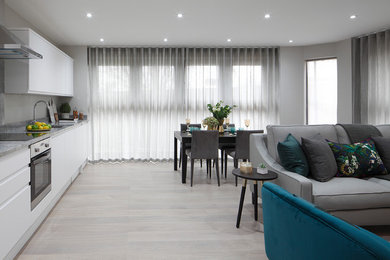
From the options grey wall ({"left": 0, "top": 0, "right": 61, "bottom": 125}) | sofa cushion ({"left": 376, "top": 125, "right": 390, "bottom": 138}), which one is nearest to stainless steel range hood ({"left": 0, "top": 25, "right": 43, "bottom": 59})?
grey wall ({"left": 0, "top": 0, "right": 61, "bottom": 125})

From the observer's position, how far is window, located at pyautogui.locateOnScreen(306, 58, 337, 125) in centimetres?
628

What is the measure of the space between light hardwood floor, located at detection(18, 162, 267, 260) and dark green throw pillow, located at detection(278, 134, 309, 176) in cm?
70

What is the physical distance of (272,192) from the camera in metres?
1.16

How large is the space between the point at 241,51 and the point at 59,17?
3869mm

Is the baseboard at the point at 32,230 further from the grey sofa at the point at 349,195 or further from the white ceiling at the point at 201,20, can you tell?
the white ceiling at the point at 201,20

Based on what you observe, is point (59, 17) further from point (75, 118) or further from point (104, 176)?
point (104, 176)

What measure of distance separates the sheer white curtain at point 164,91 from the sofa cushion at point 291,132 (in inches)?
133

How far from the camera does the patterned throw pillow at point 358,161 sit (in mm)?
2824

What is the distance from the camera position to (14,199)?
2.19 meters

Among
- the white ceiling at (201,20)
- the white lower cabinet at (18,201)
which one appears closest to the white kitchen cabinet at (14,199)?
the white lower cabinet at (18,201)

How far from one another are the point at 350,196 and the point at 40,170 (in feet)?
9.73

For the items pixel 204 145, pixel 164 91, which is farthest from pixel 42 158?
pixel 164 91

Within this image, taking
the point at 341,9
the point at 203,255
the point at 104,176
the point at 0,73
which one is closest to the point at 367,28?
the point at 341,9

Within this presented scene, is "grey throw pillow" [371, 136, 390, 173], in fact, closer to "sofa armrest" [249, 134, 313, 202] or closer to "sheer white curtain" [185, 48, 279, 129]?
"sofa armrest" [249, 134, 313, 202]
